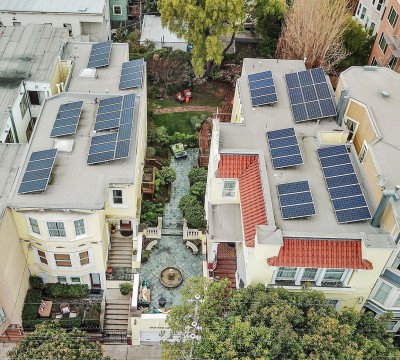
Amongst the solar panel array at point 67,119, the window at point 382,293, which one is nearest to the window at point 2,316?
the solar panel array at point 67,119

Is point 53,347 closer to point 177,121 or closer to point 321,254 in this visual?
point 321,254

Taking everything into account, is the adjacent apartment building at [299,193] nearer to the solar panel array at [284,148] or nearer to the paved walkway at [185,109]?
the solar panel array at [284,148]

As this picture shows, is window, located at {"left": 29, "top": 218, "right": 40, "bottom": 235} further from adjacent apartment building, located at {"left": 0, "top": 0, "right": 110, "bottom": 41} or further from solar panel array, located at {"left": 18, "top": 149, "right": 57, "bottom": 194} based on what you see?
adjacent apartment building, located at {"left": 0, "top": 0, "right": 110, "bottom": 41}

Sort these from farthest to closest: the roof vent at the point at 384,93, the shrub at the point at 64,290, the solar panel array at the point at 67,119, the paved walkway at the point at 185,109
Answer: the paved walkway at the point at 185,109 → the roof vent at the point at 384,93 → the solar panel array at the point at 67,119 → the shrub at the point at 64,290

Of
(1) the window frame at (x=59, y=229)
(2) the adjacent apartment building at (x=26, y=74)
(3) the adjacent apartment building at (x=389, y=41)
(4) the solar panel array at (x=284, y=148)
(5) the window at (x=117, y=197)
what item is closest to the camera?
(1) the window frame at (x=59, y=229)

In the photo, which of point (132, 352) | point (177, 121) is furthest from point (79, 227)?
point (177, 121)

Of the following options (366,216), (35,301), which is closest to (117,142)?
(35,301)
